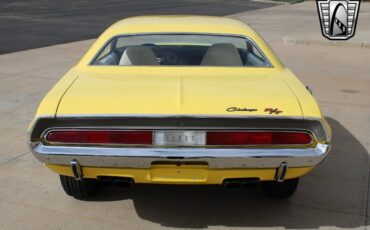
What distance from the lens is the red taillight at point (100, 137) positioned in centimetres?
312

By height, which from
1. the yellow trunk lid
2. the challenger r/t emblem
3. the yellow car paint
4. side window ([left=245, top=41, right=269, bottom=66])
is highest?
the yellow trunk lid

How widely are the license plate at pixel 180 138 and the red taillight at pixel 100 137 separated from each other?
0.07 meters

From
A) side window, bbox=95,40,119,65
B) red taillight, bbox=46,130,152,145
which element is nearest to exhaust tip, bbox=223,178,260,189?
red taillight, bbox=46,130,152,145

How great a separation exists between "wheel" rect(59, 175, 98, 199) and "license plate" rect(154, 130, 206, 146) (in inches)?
37.2

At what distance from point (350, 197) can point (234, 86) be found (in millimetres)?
1475

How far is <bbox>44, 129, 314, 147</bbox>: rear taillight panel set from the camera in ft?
10.2

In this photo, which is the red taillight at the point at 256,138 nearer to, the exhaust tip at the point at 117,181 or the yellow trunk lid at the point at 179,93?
the yellow trunk lid at the point at 179,93

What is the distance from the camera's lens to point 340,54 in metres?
12.9

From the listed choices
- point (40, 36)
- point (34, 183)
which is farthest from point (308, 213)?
point (40, 36)

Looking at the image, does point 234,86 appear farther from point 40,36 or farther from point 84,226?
point 40,36

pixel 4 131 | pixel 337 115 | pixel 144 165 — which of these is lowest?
pixel 337 115

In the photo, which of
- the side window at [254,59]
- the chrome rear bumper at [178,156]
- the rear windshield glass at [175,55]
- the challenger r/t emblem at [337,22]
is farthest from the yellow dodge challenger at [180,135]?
the challenger r/t emblem at [337,22]

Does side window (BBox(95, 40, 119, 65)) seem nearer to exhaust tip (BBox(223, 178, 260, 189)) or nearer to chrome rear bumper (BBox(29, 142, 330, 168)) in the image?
chrome rear bumper (BBox(29, 142, 330, 168))

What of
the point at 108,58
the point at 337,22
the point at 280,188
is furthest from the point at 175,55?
the point at 337,22
